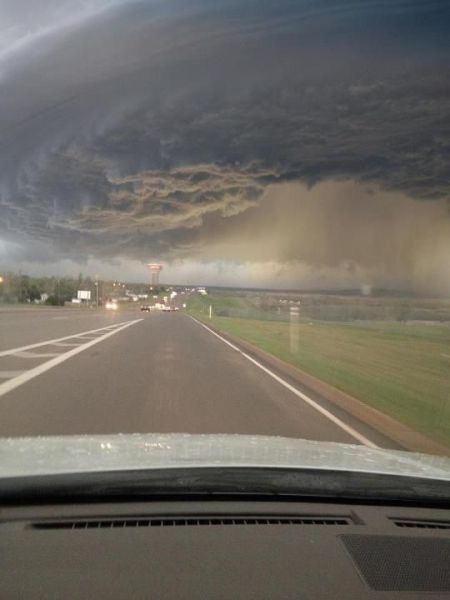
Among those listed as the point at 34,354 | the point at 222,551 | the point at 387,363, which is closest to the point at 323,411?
the point at 222,551

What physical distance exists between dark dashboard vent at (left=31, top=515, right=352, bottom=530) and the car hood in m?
0.43

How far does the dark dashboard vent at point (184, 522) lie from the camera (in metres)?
3.52

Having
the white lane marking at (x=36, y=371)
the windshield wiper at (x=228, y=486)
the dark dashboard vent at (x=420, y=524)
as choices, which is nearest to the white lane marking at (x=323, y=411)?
the windshield wiper at (x=228, y=486)

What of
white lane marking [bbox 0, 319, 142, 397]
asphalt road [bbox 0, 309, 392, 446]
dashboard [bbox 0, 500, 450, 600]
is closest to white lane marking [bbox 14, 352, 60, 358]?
asphalt road [bbox 0, 309, 392, 446]

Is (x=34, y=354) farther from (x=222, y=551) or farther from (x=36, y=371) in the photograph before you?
(x=222, y=551)

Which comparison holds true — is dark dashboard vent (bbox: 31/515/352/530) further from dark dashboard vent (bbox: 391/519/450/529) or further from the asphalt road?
the asphalt road

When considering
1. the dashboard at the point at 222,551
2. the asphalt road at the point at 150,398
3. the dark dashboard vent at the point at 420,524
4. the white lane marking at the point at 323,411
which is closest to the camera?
the dashboard at the point at 222,551

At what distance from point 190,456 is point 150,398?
8.19 meters

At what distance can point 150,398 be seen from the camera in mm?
12562

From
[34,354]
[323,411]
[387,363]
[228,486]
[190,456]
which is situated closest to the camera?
[228,486]

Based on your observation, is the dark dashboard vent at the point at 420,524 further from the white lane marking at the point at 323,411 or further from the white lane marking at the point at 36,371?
the white lane marking at the point at 36,371

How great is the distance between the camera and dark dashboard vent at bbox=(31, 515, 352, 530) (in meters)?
3.52

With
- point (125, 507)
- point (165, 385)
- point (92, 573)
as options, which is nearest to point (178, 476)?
point (125, 507)

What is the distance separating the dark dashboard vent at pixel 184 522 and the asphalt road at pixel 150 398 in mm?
5493
